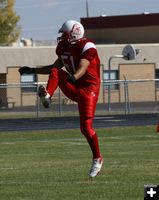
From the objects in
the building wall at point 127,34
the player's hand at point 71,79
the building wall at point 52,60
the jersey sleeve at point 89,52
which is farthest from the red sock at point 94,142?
the building wall at point 127,34

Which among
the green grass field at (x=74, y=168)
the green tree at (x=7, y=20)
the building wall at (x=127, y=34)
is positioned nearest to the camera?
the green grass field at (x=74, y=168)

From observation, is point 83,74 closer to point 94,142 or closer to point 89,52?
point 89,52

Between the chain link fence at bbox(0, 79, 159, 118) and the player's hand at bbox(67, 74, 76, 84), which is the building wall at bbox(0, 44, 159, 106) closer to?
the chain link fence at bbox(0, 79, 159, 118)

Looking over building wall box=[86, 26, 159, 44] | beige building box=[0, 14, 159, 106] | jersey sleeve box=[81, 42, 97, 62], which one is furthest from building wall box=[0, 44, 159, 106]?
jersey sleeve box=[81, 42, 97, 62]

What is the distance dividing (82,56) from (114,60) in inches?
1724

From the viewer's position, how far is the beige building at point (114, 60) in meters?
49.6

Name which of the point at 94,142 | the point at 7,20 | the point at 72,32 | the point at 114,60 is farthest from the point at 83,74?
the point at 7,20

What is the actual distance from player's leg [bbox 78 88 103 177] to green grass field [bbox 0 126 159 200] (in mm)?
226

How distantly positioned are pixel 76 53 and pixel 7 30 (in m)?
76.6

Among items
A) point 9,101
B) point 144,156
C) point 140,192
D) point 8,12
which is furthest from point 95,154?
point 8,12

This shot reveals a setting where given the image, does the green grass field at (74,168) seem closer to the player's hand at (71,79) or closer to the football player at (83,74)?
the football player at (83,74)

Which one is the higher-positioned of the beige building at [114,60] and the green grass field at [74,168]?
the green grass field at [74,168]

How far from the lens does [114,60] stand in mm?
56375

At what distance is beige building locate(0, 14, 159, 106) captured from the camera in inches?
1951
